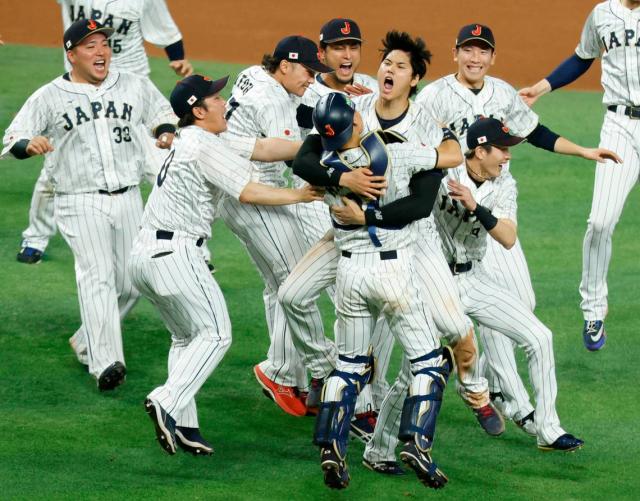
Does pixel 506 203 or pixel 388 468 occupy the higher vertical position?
pixel 506 203

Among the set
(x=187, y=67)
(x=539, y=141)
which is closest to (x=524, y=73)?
(x=187, y=67)

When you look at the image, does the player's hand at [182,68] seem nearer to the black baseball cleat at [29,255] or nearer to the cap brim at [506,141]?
the black baseball cleat at [29,255]

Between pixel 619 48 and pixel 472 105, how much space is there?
1477 mm

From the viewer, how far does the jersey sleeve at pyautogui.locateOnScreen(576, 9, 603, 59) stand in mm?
8383

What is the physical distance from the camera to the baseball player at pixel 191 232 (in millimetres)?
6117

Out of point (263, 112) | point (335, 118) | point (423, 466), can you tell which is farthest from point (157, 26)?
point (423, 466)

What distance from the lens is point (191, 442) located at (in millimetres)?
6340

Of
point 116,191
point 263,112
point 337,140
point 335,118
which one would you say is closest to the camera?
point 335,118

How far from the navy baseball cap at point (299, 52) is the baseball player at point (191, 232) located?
0.78 meters

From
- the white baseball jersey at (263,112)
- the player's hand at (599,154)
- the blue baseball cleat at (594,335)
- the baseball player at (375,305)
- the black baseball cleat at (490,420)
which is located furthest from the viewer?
the blue baseball cleat at (594,335)

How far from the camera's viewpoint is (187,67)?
912 cm

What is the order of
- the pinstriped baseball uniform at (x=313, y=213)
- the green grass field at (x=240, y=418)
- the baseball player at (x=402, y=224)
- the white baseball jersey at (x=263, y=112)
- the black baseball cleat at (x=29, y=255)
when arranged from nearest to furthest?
1. the baseball player at (x=402, y=224)
2. the green grass field at (x=240, y=418)
3. the white baseball jersey at (x=263, y=112)
4. the pinstriped baseball uniform at (x=313, y=213)
5. the black baseball cleat at (x=29, y=255)

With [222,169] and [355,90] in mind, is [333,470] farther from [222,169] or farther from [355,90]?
[355,90]

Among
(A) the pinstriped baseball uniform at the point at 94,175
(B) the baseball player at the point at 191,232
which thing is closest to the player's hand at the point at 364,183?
(B) the baseball player at the point at 191,232
